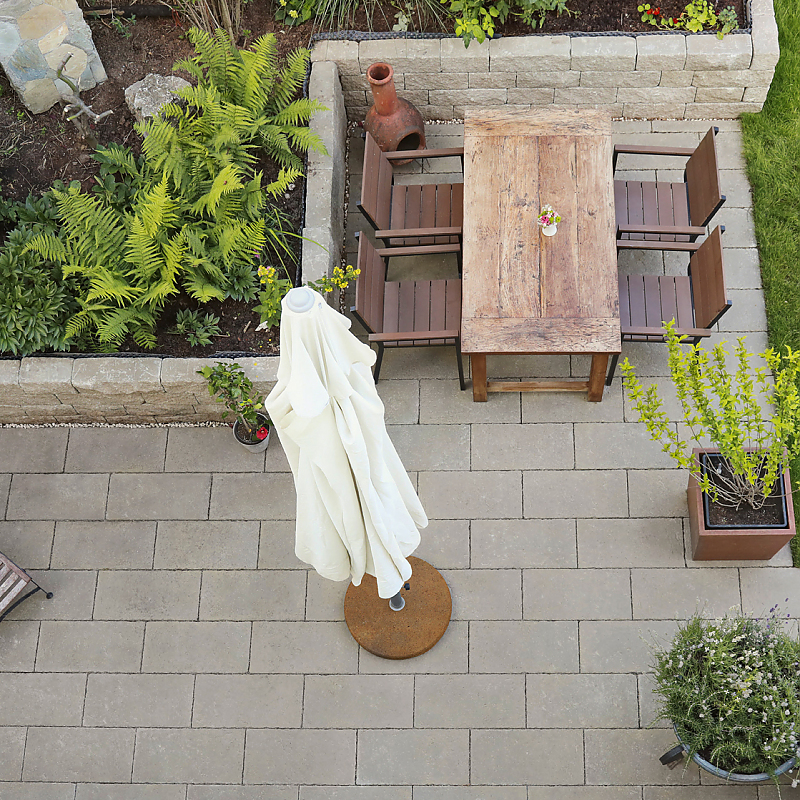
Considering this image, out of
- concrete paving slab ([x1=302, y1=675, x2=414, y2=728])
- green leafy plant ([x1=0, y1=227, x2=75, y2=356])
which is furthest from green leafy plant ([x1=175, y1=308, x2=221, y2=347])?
concrete paving slab ([x1=302, y1=675, x2=414, y2=728])

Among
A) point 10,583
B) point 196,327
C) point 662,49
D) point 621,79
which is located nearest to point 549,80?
point 621,79

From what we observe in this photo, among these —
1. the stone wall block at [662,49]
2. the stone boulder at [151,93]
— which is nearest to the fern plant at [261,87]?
the stone boulder at [151,93]

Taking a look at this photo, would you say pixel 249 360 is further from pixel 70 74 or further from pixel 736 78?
pixel 736 78

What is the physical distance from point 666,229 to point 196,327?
3.23m

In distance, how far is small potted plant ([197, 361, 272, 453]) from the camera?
200 inches

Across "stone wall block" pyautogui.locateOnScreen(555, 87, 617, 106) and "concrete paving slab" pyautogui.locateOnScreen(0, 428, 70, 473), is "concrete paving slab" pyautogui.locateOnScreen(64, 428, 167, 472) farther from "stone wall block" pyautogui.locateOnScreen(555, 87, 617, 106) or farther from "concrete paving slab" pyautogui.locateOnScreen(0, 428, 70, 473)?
"stone wall block" pyautogui.locateOnScreen(555, 87, 617, 106)

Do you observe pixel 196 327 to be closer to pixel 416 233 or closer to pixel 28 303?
pixel 28 303

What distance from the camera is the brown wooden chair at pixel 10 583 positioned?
16.4ft

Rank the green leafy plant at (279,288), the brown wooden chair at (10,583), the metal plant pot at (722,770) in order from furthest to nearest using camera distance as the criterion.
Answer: the green leafy plant at (279,288) < the brown wooden chair at (10,583) < the metal plant pot at (722,770)

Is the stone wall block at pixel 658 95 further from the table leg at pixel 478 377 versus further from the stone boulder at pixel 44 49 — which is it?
the stone boulder at pixel 44 49

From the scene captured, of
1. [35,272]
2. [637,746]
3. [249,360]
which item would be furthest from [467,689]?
[35,272]

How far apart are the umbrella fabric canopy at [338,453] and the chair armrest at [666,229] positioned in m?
2.52

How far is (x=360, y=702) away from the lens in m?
4.88

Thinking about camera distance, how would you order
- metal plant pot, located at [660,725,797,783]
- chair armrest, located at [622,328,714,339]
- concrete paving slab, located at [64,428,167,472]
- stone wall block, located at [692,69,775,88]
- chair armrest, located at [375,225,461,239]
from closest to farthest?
metal plant pot, located at [660,725,797,783] → chair armrest, located at [622,328,714,339] → chair armrest, located at [375,225,461,239] → concrete paving slab, located at [64,428,167,472] → stone wall block, located at [692,69,775,88]
